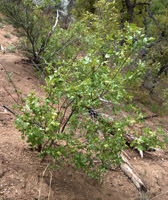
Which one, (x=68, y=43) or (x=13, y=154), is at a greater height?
(x=68, y=43)

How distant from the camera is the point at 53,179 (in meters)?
2.34

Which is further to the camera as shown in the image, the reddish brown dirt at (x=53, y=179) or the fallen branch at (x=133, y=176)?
the fallen branch at (x=133, y=176)

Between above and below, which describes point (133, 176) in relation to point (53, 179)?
below

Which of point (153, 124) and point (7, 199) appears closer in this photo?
point (7, 199)

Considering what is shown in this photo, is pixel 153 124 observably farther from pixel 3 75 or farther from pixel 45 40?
pixel 3 75

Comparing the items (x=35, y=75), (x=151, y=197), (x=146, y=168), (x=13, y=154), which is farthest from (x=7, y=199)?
(x=35, y=75)

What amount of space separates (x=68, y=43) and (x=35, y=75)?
144cm

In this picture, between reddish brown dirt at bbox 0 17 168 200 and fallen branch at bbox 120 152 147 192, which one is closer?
reddish brown dirt at bbox 0 17 168 200

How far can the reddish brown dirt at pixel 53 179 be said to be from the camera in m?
2.01

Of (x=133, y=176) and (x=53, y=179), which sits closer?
(x=53, y=179)

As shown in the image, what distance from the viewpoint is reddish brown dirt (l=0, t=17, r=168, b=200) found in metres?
2.01

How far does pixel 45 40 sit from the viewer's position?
5059 millimetres

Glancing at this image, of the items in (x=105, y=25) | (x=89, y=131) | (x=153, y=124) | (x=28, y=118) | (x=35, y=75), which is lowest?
(x=153, y=124)

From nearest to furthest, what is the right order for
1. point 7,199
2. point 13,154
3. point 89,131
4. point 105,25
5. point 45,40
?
point 7,199
point 89,131
point 13,154
point 45,40
point 105,25
